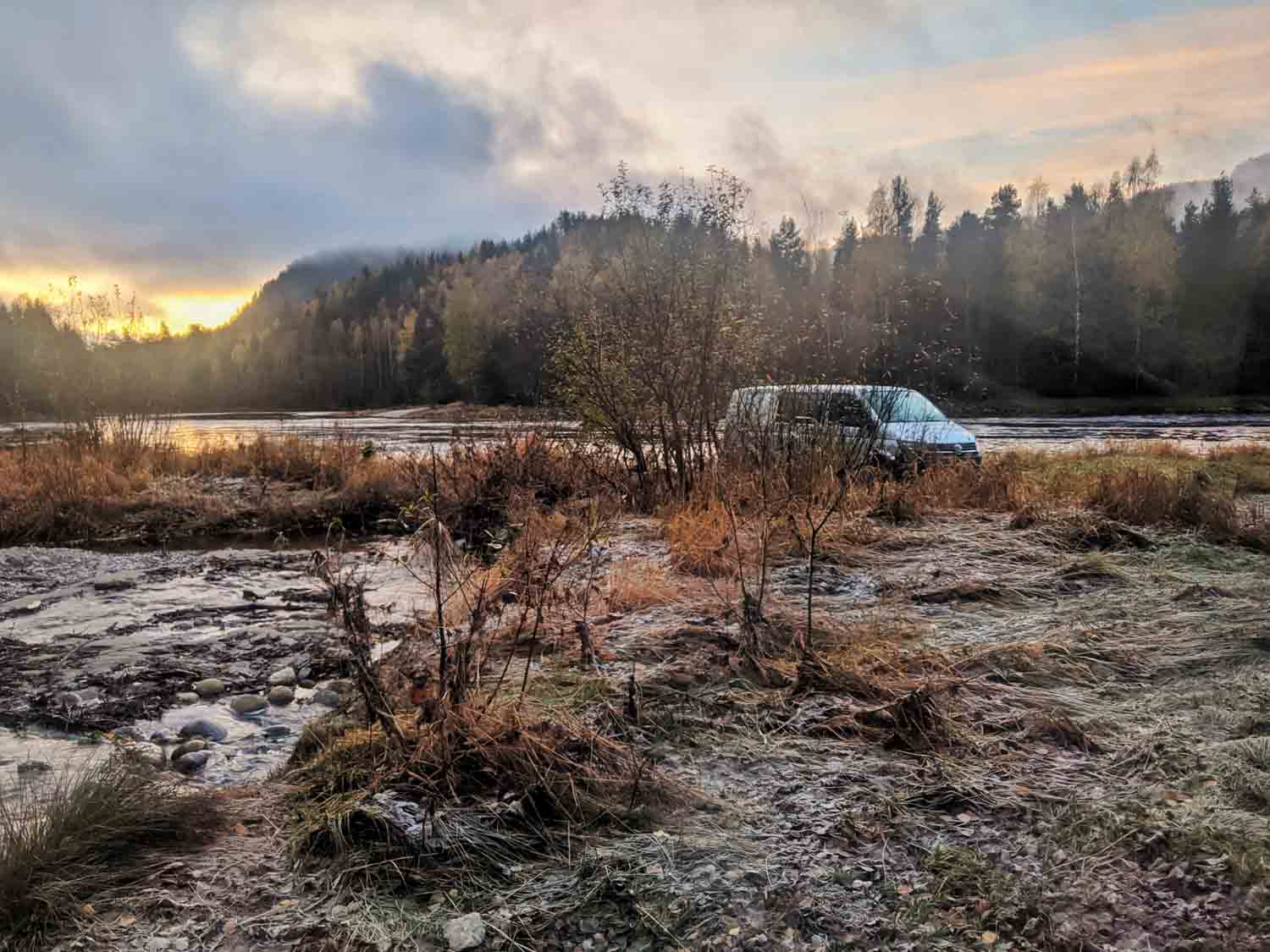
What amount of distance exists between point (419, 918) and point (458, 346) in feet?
232

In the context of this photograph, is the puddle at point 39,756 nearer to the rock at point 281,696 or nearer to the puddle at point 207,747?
the puddle at point 207,747

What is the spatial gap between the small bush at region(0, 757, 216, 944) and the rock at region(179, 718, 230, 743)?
981 millimetres

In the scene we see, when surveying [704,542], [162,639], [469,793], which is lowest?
[162,639]

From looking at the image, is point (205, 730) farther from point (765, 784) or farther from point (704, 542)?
point (704, 542)

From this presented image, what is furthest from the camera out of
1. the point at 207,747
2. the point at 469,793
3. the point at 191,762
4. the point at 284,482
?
the point at 284,482

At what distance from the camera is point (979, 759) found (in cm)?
307

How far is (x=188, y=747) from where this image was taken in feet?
12.4

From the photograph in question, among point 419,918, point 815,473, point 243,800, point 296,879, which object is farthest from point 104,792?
point 815,473

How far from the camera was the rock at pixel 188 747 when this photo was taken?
372 centimetres

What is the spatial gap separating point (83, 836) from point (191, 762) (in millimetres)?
1159

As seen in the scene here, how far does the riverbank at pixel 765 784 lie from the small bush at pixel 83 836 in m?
0.08

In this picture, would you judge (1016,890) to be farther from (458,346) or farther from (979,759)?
(458,346)

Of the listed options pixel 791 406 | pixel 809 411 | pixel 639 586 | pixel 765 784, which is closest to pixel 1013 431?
pixel 809 411

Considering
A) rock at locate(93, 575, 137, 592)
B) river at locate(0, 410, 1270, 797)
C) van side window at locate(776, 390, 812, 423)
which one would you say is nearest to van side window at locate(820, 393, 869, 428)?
van side window at locate(776, 390, 812, 423)
